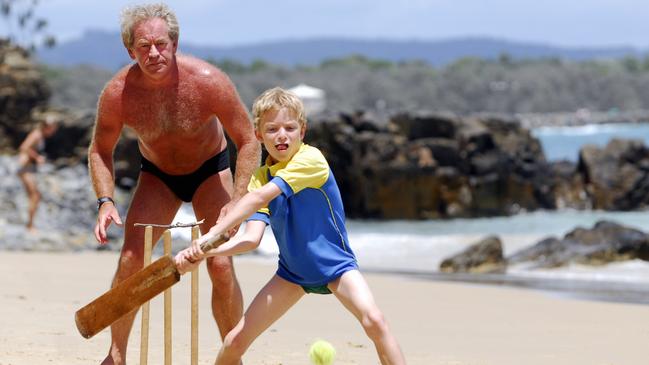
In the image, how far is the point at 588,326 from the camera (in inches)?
385

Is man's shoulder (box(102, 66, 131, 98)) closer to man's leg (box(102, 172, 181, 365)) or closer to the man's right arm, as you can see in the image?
the man's right arm

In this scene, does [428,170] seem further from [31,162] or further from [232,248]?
[232,248]

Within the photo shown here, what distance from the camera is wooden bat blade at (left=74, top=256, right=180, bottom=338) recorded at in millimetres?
5320

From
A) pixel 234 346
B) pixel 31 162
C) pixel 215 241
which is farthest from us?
pixel 31 162

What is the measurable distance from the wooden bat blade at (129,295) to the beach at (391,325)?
1712mm

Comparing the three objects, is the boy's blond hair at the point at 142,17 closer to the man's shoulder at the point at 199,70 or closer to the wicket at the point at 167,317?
the man's shoulder at the point at 199,70

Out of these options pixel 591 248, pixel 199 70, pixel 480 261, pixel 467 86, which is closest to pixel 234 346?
pixel 199 70

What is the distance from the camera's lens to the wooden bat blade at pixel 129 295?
5320 millimetres

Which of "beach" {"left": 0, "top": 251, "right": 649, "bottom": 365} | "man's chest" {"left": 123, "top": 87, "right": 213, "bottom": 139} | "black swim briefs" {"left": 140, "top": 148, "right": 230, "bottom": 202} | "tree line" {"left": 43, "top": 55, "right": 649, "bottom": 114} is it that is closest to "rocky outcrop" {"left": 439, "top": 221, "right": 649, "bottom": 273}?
"beach" {"left": 0, "top": 251, "right": 649, "bottom": 365}

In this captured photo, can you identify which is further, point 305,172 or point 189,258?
point 305,172

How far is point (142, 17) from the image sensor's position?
20.2ft

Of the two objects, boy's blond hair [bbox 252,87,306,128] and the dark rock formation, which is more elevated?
boy's blond hair [bbox 252,87,306,128]

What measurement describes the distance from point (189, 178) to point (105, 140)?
0.50m

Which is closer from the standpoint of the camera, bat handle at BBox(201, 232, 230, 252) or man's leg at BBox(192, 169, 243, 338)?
bat handle at BBox(201, 232, 230, 252)
